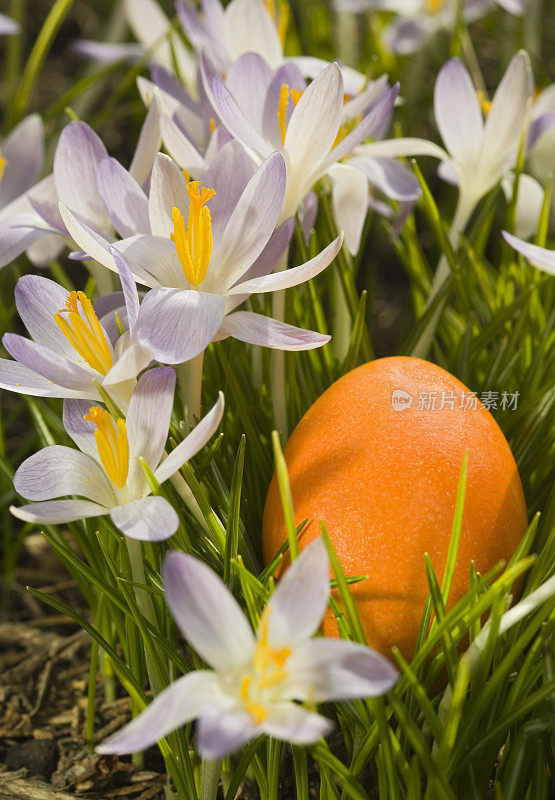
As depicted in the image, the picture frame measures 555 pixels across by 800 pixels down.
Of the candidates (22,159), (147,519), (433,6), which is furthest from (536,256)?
(433,6)

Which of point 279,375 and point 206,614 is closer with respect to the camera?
point 206,614

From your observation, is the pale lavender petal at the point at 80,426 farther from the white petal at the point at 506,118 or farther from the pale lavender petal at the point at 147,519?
the white petal at the point at 506,118

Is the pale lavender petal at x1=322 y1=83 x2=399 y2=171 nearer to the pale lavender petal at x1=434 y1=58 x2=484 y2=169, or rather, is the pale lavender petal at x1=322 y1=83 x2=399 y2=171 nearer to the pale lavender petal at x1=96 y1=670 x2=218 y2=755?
the pale lavender petal at x1=434 y1=58 x2=484 y2=169

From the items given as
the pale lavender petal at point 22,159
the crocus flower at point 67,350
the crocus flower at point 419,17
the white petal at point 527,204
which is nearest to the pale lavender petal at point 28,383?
the crocus flower at point 67,350

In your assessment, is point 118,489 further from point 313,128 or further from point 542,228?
point 542,228

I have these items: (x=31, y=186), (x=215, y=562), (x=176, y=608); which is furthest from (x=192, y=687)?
(x=31, y=186)

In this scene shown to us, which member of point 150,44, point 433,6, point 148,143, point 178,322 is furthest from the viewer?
point 433,6

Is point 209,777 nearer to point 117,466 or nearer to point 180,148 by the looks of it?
point 117,466

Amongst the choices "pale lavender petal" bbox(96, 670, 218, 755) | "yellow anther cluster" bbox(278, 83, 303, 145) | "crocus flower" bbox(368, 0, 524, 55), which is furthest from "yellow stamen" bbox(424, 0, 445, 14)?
"pale lavender petal" bbox(96, 670, 218, 755)
